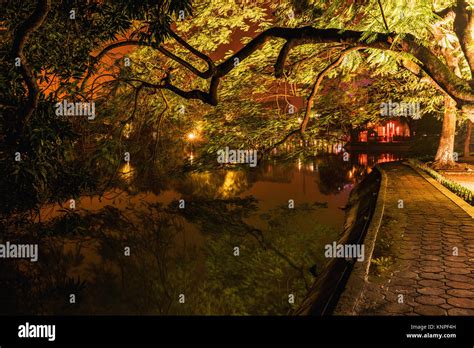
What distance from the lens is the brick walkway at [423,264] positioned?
486 cm

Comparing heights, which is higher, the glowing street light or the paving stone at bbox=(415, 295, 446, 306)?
the glowing street light

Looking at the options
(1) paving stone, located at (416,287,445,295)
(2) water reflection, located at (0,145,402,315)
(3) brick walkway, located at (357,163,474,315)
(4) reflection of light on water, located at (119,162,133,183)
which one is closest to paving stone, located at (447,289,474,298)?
(3) brick walkway, located at (357,163,474,315)

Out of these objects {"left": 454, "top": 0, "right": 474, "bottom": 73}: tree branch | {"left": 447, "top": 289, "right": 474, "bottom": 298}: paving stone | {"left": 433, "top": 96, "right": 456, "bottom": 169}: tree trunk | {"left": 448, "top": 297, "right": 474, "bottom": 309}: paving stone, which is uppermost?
{"left": 454, "top": 0, "right": 474, "bottom": 73}: tree branch

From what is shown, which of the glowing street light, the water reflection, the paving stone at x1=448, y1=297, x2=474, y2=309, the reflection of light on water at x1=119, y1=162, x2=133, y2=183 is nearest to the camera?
the paving stone at x1=448, y1=297, x2=474, y2=309

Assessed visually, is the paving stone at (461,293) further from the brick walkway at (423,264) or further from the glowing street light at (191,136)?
the glowing street light at (191,136)

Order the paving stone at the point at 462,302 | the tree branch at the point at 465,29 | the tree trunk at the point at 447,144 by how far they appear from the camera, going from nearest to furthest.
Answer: the paving stone at the point at 462,302 < the tree branch at the point at 465,29 < the tree trunk at the point at 447,144

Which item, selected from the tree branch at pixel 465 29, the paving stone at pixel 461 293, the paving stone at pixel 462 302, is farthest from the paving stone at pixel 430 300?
the tree branch at pixel 465 29

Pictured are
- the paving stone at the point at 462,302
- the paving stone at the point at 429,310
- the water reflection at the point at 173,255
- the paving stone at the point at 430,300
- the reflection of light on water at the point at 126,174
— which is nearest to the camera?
the paving stone at the point at 429,310

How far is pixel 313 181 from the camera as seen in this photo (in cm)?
3347

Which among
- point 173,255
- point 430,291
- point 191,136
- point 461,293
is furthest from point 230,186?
point 461,293

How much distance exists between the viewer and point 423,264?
634 centimetres

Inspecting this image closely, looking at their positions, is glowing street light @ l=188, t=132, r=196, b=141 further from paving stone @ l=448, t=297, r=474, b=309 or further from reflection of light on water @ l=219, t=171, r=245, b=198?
reflection of light on water @ l=219, t=171, r=245, b=198

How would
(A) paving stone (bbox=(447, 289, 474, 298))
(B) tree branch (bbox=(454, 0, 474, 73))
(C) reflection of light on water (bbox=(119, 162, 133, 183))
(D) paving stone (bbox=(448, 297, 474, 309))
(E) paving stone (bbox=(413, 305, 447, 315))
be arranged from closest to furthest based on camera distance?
1. (E) paving stone (bbox=(413, 305, 447, 315))
2. (D) paving stone (bbox=(448, 297, 474, 309))
3. (A) paving stone (bbox=(447, 289, 474, 298))
4. (B) tree branch (bbox=(454, 0, 474, 73))
5. (C) reflection of light on water (bbox=(119, 162, 133, 183))

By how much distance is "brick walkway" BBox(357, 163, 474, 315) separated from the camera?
4855 mm
